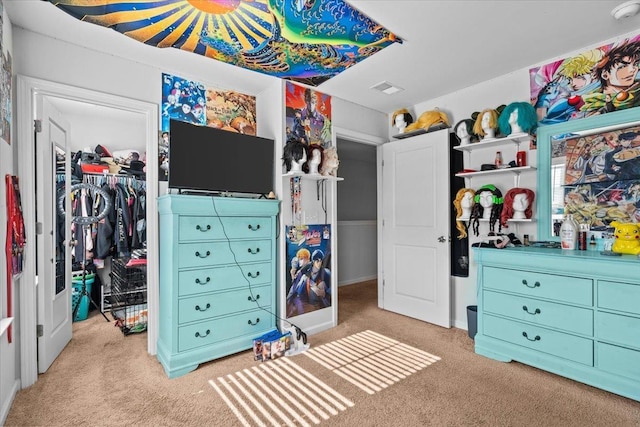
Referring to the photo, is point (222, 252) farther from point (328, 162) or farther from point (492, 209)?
point (492, 209)

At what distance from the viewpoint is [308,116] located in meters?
3.15

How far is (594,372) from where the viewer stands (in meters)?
2.04

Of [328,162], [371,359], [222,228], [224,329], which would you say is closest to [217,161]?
[222,228]

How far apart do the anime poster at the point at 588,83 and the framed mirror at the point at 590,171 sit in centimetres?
9

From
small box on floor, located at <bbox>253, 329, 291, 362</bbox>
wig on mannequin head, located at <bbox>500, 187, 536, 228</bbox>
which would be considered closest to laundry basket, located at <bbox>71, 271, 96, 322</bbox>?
small box on floor, located at <bbox>253, 329, 291, 362</bbox>

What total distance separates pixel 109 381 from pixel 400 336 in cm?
235

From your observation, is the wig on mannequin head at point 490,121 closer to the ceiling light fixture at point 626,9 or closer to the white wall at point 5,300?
the ceiling light fixture at point 626,9

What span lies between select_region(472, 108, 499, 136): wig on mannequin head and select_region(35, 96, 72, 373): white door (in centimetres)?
349

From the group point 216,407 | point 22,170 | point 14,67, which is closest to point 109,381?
point 216,407

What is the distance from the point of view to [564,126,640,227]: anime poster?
2.29m

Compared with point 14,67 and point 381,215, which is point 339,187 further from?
point 14,67

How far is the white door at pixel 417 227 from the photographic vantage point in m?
3.24

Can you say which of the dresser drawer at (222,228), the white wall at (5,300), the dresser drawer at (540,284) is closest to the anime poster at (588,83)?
the dresser drawer at (540,284)

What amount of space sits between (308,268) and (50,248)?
209 cm
